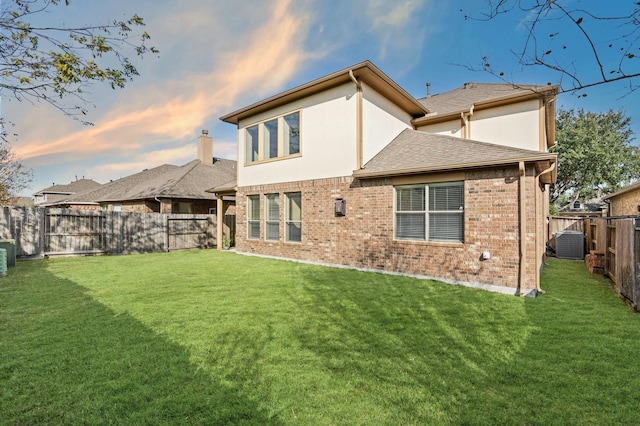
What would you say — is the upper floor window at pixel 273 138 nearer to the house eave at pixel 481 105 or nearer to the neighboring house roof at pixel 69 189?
the house eave at pixel 481 105

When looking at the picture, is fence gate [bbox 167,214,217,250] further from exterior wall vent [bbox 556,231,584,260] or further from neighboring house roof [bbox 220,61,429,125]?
exterior wall vent [bbox 556,231,584,260]

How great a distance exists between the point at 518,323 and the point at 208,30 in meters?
11.3

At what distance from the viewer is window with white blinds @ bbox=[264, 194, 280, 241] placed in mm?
11125

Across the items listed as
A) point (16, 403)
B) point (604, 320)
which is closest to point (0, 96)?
point (16, 403)

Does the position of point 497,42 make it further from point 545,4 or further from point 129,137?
point 129,137

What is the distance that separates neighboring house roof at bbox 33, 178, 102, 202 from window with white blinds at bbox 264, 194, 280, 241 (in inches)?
1481

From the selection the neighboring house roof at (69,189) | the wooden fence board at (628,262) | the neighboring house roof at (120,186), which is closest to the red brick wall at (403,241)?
the wooden fence board at (628,262)

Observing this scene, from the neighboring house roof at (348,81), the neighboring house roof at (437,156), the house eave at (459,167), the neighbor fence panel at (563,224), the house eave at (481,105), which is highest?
the neighboring house roof at (348,81)

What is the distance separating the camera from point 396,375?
3.03m

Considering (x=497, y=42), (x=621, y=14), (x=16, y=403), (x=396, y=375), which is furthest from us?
(x=497, y=42)

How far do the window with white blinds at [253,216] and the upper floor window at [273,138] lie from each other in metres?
1.56

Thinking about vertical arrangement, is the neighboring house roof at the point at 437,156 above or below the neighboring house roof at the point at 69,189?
below

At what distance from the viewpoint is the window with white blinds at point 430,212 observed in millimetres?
7199

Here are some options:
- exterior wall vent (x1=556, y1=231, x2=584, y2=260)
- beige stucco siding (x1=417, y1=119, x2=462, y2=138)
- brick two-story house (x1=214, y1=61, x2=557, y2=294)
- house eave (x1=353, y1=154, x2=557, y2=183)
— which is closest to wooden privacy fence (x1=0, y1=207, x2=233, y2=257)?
brick two-story house (x1=214, y1=61, x2=557, y2=294)
